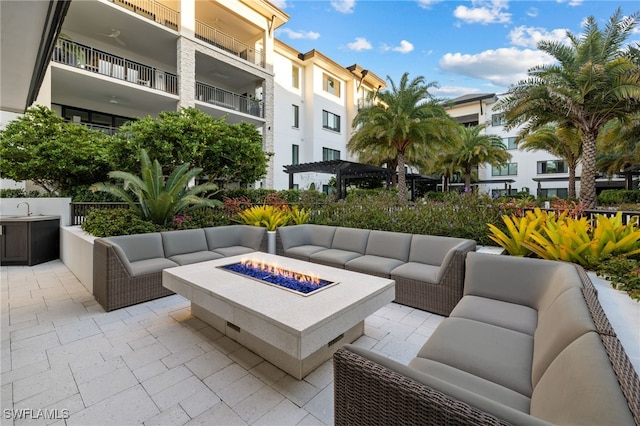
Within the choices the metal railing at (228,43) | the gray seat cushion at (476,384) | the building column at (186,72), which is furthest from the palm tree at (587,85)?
the building column at (186,72)

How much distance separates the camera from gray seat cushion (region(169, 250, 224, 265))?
522cm

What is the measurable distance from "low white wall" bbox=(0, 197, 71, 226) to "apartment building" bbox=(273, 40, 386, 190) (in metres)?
10.8

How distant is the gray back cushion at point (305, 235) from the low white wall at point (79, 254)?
353 centimetres

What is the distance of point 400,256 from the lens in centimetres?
519

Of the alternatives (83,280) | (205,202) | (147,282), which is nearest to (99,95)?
(205,202)

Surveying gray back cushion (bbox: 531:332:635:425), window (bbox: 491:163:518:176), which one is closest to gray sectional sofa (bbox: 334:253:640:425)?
gray back cushion (bbox: 531:332:635:425)

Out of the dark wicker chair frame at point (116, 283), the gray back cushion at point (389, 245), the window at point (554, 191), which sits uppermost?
the window at point (554, 191)

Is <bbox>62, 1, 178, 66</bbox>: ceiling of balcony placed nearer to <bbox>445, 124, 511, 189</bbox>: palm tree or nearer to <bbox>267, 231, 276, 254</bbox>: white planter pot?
<bbox>267, 231, 276, 254</bbox>: white planter pot

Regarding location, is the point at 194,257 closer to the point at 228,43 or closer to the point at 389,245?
the point at 389,245

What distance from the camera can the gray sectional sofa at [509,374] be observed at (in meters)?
1.07

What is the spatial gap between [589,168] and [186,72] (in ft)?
56.3

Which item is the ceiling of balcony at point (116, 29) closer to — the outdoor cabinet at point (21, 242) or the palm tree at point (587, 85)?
the outdoor cabinet at point (21, 242)

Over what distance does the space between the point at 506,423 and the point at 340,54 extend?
23.2 meters

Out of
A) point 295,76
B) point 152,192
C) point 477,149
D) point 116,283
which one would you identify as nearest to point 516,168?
point 477,149
